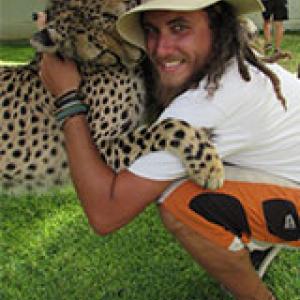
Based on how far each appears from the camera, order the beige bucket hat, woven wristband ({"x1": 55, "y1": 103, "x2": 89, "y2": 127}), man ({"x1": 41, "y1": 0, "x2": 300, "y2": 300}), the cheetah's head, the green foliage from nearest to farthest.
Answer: the beige bucket hat, man ({"x1": 41, "y1": 0, "x2": 300, "y2": 300}), woven wristband ({"x1": 55, "y1": 103, "x2": 89, "y2": 127}), the cheetah's head, the green foliage

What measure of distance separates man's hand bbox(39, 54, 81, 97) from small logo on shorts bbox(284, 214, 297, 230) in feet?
2.30

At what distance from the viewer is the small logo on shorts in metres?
1.77

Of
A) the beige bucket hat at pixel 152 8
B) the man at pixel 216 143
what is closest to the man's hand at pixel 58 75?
the man at pixel 216 143

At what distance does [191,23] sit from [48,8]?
22.7 inches

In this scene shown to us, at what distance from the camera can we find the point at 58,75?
5.82 feet

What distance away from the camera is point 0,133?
80.8 inches

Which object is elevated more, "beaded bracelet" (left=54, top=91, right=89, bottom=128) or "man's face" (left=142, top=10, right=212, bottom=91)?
"man's face" (left=142, top=10, right=212, bottom=91)

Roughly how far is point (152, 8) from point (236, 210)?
1.99 ft

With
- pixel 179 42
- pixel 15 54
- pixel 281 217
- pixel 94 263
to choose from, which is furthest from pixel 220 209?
pixel 15 54

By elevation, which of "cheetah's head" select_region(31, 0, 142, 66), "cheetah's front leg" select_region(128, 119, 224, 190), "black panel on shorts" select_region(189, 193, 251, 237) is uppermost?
"cheetah's head" select_region(31, 0, 142, 66)

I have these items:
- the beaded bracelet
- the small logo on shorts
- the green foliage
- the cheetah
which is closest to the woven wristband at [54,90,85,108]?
the beaded bracelet

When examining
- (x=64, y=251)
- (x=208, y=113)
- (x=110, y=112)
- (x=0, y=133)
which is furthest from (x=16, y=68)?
(x=208, y=113)

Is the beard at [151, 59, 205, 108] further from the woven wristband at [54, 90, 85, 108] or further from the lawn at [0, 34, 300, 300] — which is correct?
the lawn at [0, 34, 300, 300]

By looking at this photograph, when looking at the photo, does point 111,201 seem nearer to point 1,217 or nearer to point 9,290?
point 9,290
